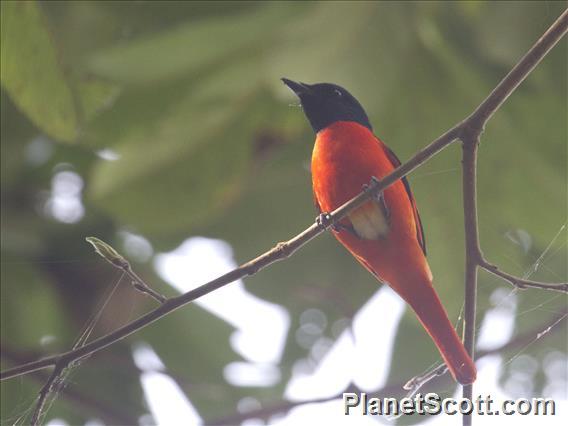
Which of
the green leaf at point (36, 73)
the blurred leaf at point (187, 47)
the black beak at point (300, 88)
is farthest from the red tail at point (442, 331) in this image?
the blurred leaf at point (187, 47)

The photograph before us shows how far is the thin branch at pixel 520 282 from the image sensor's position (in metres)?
1.21

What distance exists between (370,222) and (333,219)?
237mm

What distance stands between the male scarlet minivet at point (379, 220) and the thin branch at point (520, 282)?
0.11 m

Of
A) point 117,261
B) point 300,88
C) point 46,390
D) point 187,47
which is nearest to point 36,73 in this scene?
point 300,88

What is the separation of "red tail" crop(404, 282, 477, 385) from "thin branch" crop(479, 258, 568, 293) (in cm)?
11

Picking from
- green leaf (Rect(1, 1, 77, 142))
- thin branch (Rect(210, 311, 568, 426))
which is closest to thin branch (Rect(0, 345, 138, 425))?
thin branch (Rect(210, 311, 568, 426))

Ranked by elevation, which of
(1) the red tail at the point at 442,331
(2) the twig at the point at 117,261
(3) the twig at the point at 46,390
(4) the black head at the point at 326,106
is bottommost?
(3) the twig at the point at 46,390

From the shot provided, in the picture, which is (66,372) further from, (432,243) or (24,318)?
(24,318)

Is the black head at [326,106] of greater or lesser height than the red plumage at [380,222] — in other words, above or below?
above

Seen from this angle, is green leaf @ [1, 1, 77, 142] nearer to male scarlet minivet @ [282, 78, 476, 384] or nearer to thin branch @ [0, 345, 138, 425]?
male scarlet minivet @ [282, 78, 476, 384]

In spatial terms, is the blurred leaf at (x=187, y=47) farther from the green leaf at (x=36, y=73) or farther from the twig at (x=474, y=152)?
the twig at (x=474, y=152)

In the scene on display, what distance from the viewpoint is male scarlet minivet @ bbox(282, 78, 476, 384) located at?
1.35 m

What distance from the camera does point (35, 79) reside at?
192 centimetres

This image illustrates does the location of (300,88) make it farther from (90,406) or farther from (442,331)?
(90,406)
